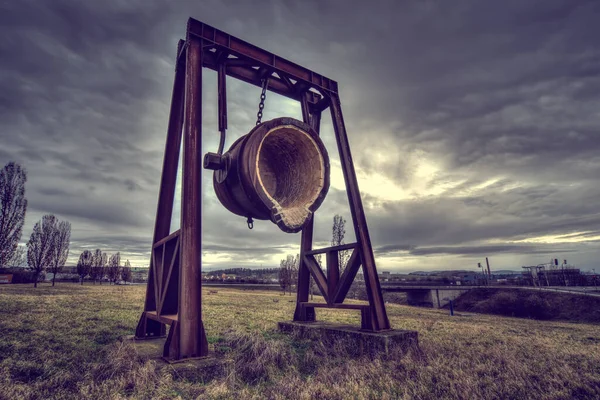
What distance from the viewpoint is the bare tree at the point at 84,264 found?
162 ft

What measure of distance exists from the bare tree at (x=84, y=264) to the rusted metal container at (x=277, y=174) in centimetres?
5344

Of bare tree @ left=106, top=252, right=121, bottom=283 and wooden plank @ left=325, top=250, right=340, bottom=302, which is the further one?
bare tree @ left=106, top=252, right=121, bottom=283

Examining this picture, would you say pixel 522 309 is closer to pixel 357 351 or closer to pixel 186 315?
pixel 357 351

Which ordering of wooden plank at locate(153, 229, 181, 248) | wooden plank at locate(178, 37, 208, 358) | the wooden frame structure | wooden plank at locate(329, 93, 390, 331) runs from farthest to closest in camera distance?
wooden plank at locate(329, 93, 390, 331)
wooden plank at locate(153, 229, 181, 248)
the wooden frame structure
wooden plank at locate(178, 37, 208, 358)

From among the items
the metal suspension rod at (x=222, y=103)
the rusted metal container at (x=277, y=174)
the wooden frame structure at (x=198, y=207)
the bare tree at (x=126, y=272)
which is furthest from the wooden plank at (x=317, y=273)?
the bare tree at (x=126, y=272)

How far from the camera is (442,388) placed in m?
4.02

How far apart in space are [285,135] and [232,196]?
1556 millimetres

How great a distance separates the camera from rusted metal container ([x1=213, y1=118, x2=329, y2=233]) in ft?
17.6

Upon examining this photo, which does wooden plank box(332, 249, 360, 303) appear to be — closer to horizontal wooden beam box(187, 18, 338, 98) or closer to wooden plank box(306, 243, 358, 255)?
wooden plank box(306, 243, 358, 255)

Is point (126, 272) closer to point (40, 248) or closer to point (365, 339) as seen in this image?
point (40, 248)

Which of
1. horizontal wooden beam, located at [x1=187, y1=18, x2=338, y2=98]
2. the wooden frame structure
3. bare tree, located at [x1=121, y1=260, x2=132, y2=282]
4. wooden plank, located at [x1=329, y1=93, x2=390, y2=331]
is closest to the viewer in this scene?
the wooden frame structure

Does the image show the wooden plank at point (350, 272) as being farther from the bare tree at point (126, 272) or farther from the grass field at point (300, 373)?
the bare tree at point (126, 272)

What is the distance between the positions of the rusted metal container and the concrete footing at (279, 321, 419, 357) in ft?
7.98

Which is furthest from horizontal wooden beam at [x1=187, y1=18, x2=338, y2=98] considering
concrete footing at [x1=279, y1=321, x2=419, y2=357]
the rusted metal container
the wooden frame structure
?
concrete footing at [x1=279, y1=321, x2=419, y2=357]
